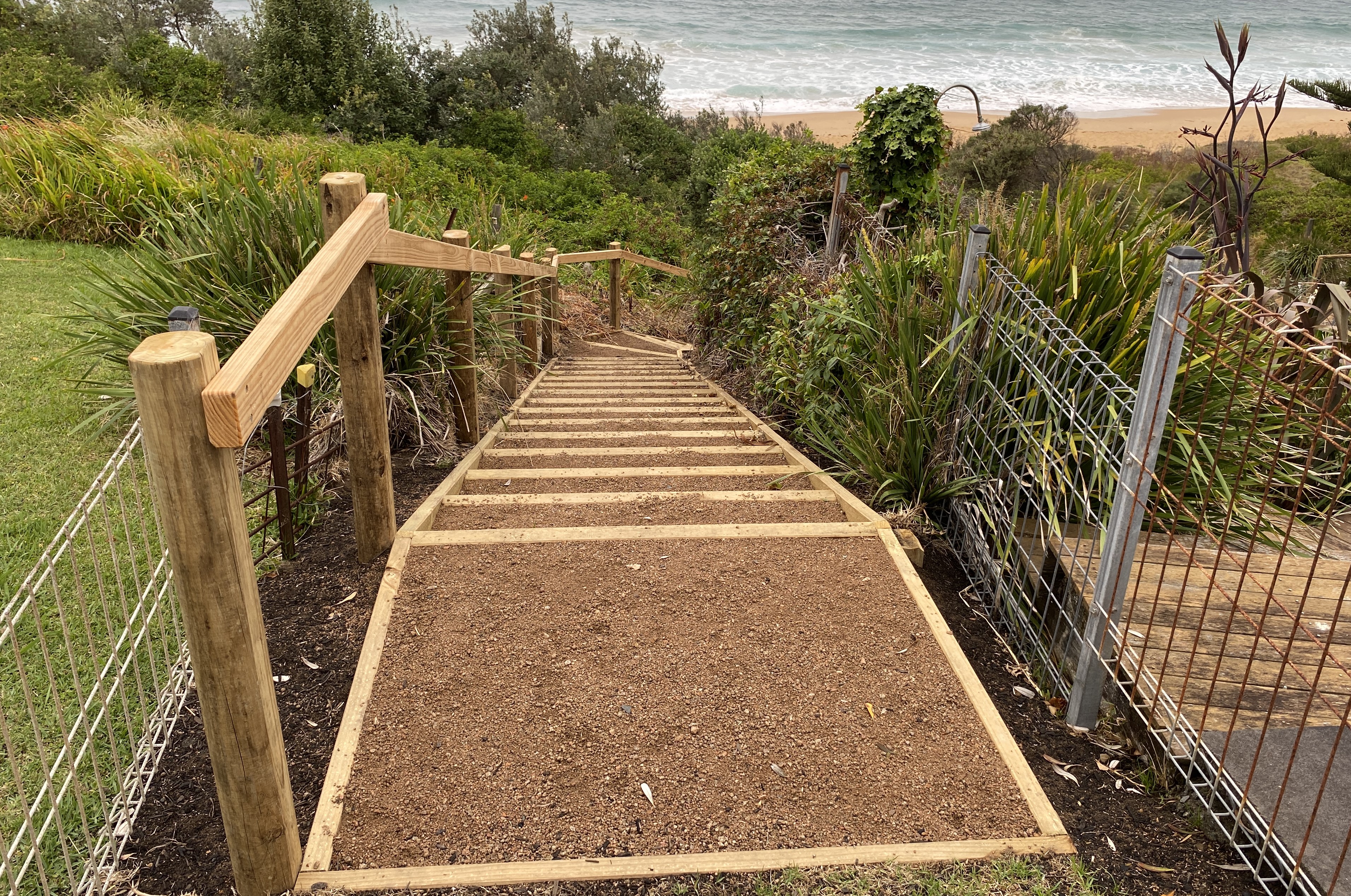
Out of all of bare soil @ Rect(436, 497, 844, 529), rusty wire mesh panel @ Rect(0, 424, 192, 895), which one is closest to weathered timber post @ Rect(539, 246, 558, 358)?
bare soil @ Rect(436, 497, 844, 529)

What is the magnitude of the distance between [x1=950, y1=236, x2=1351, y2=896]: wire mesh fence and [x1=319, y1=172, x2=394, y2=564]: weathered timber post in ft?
7.30

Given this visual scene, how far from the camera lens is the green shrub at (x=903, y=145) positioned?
6121 millimetres

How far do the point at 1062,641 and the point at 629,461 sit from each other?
2.48 meters

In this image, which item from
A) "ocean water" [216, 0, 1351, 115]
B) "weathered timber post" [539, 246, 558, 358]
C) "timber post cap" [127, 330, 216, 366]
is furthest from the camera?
"ocean water" [216, 0, 1351, 115]

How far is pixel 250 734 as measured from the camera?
1660 mm

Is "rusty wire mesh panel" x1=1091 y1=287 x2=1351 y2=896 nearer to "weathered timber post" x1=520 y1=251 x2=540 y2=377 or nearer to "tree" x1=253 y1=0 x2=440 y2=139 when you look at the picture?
"weathered timber post" x1=520 y1=251 x2=540 y2=377

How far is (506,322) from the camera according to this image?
19.0 feet

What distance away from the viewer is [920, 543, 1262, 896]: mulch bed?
1.98m

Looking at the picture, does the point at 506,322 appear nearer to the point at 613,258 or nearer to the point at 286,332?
the point at 286,332

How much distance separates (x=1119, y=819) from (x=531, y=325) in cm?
661

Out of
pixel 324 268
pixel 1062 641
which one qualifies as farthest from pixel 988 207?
pixel 324 268

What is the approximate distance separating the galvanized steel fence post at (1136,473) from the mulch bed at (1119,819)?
14cm

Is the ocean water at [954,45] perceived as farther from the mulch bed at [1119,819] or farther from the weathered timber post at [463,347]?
the mulch bed at [1119,819]

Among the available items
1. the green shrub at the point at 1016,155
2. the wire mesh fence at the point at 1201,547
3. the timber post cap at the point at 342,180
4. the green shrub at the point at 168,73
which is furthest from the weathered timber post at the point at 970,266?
the green shrub at the point at 168,73
